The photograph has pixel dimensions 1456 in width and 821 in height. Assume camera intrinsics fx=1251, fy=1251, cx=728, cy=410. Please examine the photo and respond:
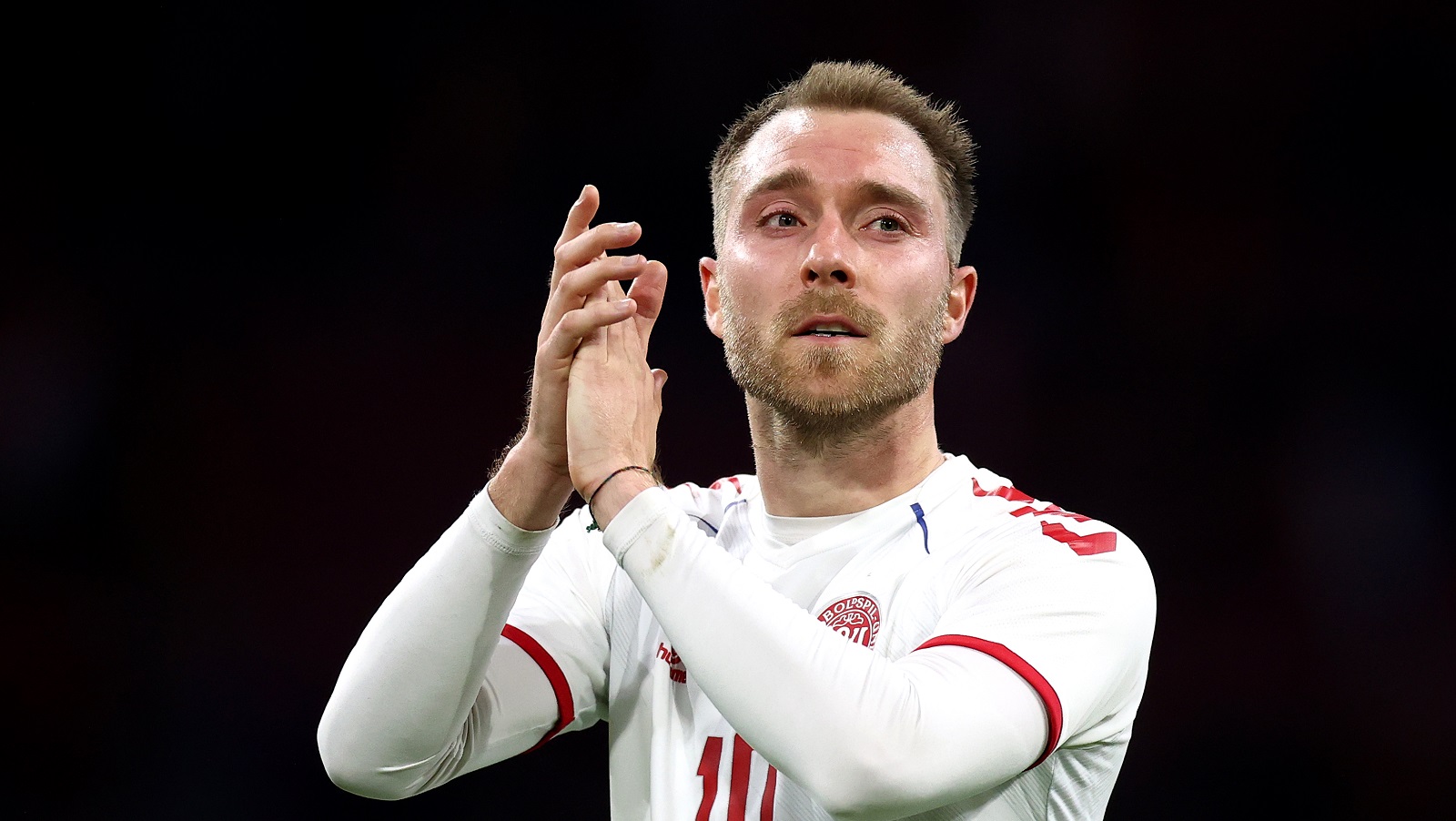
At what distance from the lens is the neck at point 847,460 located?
2.17m

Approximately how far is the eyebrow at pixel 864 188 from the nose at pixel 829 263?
12cm

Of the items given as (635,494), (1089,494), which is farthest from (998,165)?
(635,494)

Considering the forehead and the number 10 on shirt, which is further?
the forehead

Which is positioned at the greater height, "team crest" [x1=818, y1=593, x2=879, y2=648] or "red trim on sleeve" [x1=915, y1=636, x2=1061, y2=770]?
"team crest" [x1=818, y1=593, x2=879, y2=648]

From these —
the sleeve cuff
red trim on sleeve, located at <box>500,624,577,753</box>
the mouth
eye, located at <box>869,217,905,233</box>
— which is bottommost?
red trim on sleeve, located at <box>500,624,577,753</box>

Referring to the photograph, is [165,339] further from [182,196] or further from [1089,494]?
[1089,494]

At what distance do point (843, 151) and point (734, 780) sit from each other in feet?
3.62

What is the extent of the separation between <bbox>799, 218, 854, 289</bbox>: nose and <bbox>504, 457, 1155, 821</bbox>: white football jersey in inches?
15.3

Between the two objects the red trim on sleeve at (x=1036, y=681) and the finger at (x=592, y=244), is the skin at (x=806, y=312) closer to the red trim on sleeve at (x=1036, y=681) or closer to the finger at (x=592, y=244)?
the finger at (x=592, y=244)

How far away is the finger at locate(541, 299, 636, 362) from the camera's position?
6.06 ft

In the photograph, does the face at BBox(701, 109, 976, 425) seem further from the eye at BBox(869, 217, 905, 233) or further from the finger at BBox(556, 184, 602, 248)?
the finger at BBox(556, 184, 602, 248)

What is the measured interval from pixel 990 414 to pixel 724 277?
2577 mm

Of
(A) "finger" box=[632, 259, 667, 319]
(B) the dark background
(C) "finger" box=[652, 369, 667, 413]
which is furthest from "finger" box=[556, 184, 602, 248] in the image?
(B) the dark background

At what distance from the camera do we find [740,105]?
5.09 meters
